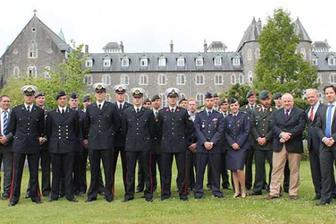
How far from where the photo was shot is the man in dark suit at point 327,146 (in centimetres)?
893

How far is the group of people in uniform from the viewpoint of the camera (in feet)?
31.5

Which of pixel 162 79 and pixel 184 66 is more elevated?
pixel 184 66

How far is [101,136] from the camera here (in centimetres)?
960

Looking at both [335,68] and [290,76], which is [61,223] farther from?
[335,68]

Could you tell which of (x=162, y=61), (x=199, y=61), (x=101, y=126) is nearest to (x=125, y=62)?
(x=162, y=61)

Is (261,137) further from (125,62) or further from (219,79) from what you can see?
(125,62)

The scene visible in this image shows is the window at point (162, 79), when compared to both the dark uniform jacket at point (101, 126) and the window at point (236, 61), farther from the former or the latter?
the dark uniform jacket at point (101, 126)

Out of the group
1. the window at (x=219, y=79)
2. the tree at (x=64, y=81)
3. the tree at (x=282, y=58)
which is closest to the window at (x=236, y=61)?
the window at (x=219, y=79)

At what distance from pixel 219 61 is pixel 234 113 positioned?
6031 centimetres

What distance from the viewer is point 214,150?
1009cm

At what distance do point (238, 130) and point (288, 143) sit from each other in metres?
1.06

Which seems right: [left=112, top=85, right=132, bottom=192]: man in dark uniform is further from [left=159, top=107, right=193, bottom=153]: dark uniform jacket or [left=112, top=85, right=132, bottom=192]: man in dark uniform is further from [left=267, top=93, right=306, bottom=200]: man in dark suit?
[left=267, top=93, right=306, bottom=200]: man in dark suit

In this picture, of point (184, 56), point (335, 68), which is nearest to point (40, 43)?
point (184, 56)

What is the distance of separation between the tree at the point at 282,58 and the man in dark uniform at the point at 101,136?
3055 centimetres
